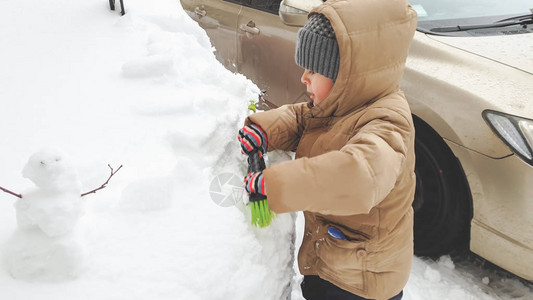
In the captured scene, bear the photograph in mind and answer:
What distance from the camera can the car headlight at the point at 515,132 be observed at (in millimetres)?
1661

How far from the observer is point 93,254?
0.97 meters

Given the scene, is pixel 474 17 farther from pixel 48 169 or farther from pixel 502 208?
pixel 48 169

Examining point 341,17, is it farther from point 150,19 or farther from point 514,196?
point 150,19

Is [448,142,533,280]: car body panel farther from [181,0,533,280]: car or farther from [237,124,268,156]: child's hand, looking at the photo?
[237,124,268,156]: child's hand

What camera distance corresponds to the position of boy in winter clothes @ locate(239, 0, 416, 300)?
1.00 metres

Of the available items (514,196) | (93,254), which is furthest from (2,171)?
(514,196)

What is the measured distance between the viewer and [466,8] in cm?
240

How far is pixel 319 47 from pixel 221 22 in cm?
254

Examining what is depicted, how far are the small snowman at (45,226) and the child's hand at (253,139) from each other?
0.70 m

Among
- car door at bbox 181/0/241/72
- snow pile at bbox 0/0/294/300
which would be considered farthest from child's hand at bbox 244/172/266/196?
car door at bbox 181/0/241/72

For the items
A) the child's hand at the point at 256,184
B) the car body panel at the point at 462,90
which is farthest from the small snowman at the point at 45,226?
the car body panel at the point at 462,90

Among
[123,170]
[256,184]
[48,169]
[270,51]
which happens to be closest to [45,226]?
[48,169]

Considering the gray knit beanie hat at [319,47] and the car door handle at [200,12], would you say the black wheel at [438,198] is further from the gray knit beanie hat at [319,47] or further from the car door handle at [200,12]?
the car door handle at [200,12]

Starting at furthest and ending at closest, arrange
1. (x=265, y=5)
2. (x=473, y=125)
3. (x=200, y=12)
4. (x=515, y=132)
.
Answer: (x=200, y=12) → (x=265, y=5) → (x=473, y=125) → (x=515, y=132)
